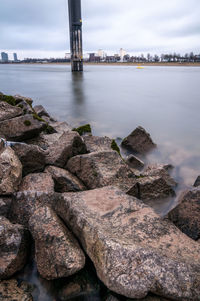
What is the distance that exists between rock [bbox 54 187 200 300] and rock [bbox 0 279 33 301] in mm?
803

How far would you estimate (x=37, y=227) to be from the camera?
2.80 metres

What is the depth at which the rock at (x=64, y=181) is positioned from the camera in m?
4.30

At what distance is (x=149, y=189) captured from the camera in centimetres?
454

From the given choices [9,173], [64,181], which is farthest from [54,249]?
[64,181]

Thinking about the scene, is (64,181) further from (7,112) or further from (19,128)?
(7,112)

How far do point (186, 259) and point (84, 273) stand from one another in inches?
44.8

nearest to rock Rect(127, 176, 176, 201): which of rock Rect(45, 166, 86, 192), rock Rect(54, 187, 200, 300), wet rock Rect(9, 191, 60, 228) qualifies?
rock Rect(45, 166, 86, 192)

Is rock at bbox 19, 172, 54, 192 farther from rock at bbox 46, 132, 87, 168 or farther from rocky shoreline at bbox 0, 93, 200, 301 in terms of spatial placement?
rock at bbox 46, 132, 87, 168

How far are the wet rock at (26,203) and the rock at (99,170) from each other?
3.57ft

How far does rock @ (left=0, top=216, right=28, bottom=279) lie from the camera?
2.68m

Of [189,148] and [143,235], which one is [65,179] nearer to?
[143,235]

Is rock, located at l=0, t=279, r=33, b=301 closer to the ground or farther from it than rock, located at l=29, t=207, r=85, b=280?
closer to the ground

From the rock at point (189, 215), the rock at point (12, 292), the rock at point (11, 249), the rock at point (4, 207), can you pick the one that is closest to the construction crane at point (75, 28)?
the rock at point (4, 207)

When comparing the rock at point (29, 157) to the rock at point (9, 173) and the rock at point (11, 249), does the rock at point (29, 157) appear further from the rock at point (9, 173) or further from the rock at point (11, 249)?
the rock at point (11, 249)
